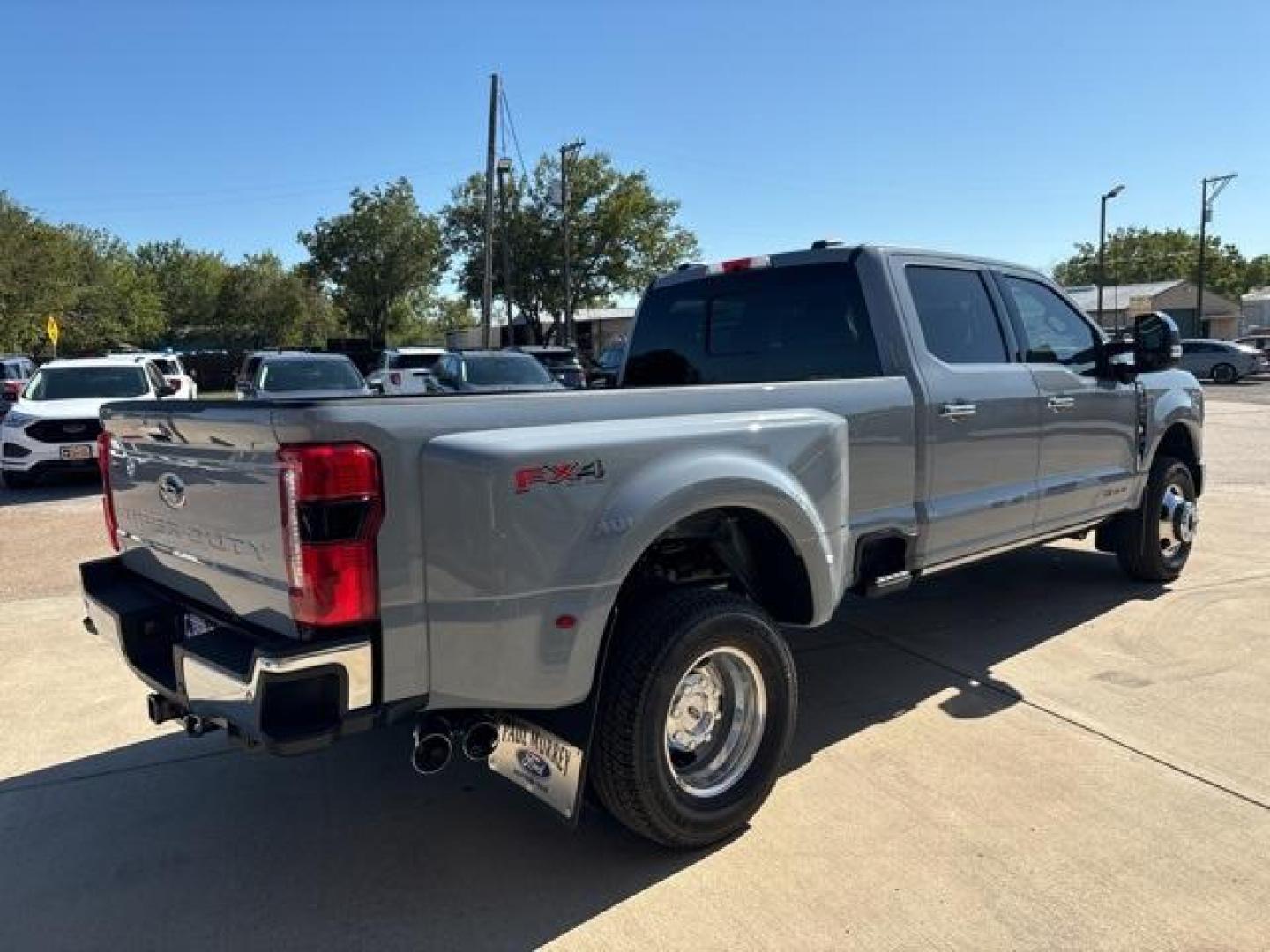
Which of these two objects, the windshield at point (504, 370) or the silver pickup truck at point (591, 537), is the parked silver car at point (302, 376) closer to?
the windshield at point (504, 370)

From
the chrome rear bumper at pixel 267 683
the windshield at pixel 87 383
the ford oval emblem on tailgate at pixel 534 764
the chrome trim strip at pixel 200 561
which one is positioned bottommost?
the ford oval emblem on tailgate at pixel 534 764

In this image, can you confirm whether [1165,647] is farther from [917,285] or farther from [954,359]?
[917,285]

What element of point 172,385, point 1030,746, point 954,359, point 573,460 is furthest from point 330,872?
point 172,385

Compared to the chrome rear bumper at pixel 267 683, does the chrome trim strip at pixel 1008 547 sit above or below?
below

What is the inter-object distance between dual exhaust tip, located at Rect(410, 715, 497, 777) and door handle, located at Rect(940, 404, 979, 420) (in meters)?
Result: 2.47

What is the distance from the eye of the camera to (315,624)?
8.29 ft

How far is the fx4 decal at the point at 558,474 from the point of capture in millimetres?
2637

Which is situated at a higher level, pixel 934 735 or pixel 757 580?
pixel 757 580

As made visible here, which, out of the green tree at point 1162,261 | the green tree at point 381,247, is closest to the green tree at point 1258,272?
the green tree at point 1162,261

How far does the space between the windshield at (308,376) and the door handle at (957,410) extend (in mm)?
12549

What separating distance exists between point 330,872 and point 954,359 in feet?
11.0

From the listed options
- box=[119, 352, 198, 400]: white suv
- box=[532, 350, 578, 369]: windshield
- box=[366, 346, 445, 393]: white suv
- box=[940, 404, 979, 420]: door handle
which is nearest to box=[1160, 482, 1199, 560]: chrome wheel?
box=[940, 404, 979, 420]: door handle

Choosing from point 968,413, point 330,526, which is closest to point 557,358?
point 968,413

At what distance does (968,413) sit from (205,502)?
3215 millimetres
